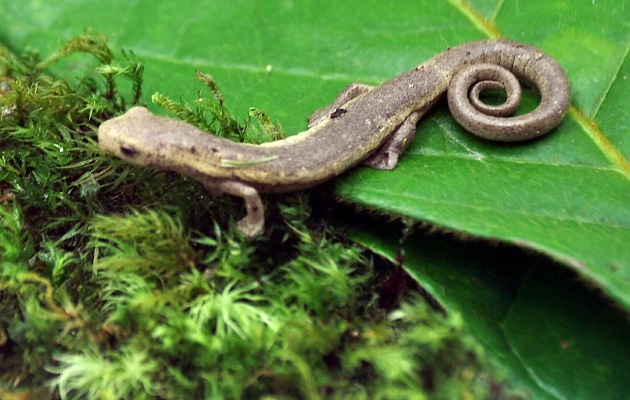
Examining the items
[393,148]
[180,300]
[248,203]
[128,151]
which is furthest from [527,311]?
[128,151]

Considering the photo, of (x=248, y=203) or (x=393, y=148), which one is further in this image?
(x=393, y=148)

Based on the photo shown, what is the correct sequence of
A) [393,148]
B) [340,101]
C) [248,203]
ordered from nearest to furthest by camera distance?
[248,203], [393,148], [340,101]

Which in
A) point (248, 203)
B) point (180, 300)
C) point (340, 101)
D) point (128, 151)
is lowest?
point (180, 300)

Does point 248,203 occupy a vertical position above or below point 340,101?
below

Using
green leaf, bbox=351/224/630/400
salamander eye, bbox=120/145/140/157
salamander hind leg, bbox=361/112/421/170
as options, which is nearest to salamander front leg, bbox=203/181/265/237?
salamander eye, bbox=120/145/140/157

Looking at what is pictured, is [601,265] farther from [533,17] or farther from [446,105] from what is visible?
[533,17]

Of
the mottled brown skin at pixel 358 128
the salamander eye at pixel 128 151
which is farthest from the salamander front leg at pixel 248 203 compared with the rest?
the salamander eye at pixel 128 151

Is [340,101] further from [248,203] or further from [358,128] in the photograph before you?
[248,203]

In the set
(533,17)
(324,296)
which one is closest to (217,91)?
(324,296)

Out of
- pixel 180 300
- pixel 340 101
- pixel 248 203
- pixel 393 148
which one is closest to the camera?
pixel 180 300
